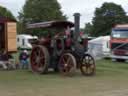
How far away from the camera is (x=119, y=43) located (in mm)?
27656

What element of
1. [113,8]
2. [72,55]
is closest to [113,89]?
[72,55]

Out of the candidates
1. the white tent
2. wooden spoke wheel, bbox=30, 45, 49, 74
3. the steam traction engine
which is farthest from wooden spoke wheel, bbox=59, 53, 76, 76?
the white tent

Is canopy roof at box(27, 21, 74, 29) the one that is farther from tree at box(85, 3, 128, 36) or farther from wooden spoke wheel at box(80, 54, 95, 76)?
tree at box(85, 3, 128, 36)

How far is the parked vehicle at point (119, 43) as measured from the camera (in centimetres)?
2720

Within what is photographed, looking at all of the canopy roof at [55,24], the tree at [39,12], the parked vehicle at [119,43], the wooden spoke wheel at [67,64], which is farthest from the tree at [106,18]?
the wooden spoke wheel at [67,64]

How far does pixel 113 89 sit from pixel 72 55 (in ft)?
14.0

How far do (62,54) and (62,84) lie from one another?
3.25 metres

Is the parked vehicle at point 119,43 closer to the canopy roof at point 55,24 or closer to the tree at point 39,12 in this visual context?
the canopy roof at point 55,24

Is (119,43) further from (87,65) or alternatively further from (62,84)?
(62,84)

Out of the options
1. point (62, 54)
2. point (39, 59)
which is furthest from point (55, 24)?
point (39, 59)

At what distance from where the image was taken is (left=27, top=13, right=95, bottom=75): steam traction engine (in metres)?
17.5

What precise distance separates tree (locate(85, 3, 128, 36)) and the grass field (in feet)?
168

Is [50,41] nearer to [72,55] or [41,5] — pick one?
[72,55]

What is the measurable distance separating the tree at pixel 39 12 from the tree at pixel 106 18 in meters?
5.73
